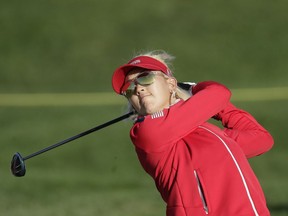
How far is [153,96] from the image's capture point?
4.11 meters

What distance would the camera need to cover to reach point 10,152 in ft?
36.2

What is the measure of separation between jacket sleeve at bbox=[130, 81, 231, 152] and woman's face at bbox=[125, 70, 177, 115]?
0.22ft

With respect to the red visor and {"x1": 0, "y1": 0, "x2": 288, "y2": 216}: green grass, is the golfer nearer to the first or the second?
the red visor

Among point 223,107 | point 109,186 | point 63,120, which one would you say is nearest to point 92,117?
point 63,120

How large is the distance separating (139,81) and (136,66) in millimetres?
99

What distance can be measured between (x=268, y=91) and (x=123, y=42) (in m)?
3.30

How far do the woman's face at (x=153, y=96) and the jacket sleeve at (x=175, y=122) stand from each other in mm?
68

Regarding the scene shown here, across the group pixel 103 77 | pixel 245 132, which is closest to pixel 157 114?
pixel 245 132

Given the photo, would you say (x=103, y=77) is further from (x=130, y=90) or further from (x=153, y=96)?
(x=153, y=96)

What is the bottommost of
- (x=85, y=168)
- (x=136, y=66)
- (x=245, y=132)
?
(x=245, y=132)

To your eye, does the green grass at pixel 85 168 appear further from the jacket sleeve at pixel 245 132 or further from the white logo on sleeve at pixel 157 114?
the white logo on sleeve at pixel 157 114

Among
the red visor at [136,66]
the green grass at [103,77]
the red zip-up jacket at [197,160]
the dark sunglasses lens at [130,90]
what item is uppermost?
the green grass at [103,77]

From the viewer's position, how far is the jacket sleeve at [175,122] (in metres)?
3.97

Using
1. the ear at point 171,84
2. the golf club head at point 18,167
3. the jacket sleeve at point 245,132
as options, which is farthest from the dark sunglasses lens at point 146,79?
the golf club head at point 18,167
